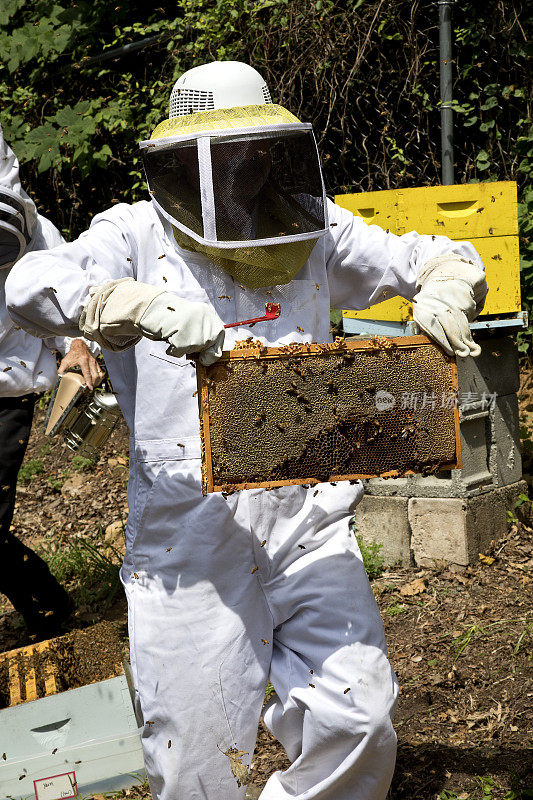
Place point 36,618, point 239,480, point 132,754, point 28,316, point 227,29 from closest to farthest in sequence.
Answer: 1. point 239,480
2. point 28,316
3. point 132,754
4. point 36,618
5. point 227,29

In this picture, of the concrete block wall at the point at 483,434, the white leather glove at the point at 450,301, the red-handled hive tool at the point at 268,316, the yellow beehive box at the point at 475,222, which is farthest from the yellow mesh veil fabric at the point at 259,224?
the concrete block wall at the point at 483,434

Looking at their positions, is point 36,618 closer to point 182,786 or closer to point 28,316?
point 182,786

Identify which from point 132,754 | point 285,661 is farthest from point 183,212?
point 132,754

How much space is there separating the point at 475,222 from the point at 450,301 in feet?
7.15

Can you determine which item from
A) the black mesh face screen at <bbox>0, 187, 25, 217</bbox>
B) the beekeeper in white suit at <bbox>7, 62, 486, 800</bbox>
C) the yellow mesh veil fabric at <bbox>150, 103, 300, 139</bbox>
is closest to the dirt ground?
the beekeeper in white suit at <bbox>7, 62, 486, 800</bbox>

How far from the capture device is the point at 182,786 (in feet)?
7.77

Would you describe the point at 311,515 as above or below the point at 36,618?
above

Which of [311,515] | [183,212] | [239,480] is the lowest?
[311,515]

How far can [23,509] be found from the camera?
6.64 metres

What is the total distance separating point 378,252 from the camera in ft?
8.87

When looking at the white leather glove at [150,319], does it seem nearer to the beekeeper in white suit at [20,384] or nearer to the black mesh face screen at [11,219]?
the beekeeper in white suit at [20,384]

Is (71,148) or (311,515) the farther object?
(71,148)

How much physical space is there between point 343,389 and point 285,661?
841mm

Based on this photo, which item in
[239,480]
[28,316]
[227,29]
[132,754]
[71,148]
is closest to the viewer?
[239,480]
